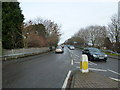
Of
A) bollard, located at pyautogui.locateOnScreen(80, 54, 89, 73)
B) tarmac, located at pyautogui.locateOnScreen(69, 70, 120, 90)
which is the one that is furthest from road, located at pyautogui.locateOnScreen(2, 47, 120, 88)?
bollard, located at pyautogui.locateOnScreen(80, 54, 89, 73)

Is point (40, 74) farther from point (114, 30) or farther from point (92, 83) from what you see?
point (114, 30)

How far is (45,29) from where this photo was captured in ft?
160

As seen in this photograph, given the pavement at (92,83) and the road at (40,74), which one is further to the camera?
the road at (40,74)

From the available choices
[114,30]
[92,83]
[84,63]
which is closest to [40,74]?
[84,63]

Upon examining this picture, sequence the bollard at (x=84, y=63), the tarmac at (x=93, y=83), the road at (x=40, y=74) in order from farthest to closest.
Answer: the bollard at (x=84, y=63) < the road at (x=40, y=74) < the tarmac at (x=93, y=83)

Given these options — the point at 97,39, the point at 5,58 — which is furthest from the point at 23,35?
the point at 97,39

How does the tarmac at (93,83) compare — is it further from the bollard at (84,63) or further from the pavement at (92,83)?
the bollard at (84,63)

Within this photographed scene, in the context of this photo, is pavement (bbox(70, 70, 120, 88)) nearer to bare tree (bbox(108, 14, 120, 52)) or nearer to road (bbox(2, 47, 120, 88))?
road (bbox(2, 47, 120, 88))

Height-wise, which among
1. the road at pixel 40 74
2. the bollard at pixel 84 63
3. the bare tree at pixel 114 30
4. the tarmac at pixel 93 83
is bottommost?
the road at pixel 40 74

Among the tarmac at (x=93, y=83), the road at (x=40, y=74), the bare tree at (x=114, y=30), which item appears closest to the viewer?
the tarmac at (x=93, y=83)

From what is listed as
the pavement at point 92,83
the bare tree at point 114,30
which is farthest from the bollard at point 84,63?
the bare tree at point 114,30

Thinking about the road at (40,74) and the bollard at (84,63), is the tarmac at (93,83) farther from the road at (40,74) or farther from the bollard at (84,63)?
the bollard at (84,63)

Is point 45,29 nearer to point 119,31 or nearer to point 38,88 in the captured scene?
point 119,31

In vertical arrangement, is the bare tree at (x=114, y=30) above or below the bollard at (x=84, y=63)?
above
